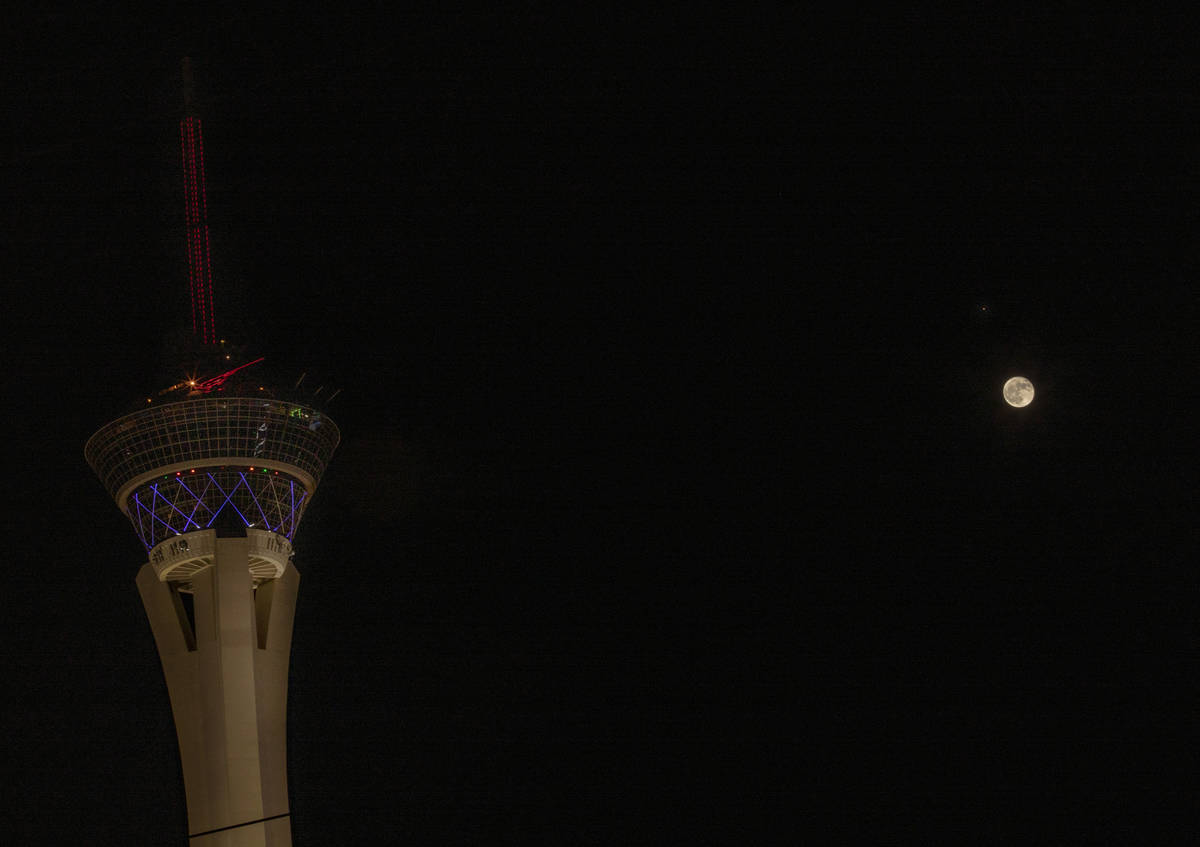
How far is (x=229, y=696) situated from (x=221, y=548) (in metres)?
6.07

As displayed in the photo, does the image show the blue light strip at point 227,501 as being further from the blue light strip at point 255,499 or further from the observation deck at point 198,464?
the blue light strip at point 255,499

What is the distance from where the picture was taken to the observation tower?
51.4 meters

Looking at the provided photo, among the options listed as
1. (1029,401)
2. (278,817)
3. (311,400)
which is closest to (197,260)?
(311,400)

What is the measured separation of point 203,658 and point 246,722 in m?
3.08

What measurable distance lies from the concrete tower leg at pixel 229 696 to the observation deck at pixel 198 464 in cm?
248

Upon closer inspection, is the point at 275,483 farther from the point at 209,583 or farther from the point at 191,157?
the point at 191,157

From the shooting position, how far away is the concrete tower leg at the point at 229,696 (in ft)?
166

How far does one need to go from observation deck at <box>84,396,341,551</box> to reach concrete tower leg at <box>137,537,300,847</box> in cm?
248

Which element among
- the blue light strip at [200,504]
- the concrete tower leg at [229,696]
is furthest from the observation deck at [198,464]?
the concrete tower leg at [229,696]

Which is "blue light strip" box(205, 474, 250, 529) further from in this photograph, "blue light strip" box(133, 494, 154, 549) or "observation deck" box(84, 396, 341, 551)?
"blue light strip" box(133, 494, 154, 549)

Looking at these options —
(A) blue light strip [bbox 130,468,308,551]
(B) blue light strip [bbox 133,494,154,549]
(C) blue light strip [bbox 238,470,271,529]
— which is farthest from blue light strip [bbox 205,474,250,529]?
(B) blue light strip [bbox 133,494,154,549]

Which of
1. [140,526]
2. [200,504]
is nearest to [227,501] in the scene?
[200,504]

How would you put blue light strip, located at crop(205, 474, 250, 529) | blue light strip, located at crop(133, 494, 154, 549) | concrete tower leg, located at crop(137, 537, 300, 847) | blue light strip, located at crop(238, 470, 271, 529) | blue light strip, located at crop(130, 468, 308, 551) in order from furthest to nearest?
blue light strip, located at crop(238, 470, 271, 529) → blue light strip, located at crop(133, 494, 154, 549) → blue light strip, located at crop(205, 474, 250, 529) → blue light strip, located at crop(130, 468, 308, 551) → concrete tower leg, located at crop(137, 537, 300, 847)

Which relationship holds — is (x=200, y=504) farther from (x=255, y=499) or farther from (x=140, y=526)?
(x=140, y=526)
